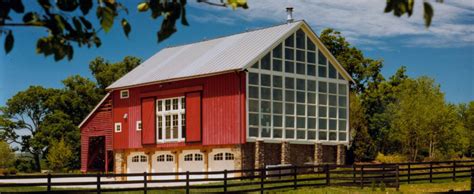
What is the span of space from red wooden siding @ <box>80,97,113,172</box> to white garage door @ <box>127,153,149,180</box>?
2202mm

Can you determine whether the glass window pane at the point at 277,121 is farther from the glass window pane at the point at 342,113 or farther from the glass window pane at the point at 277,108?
the glass window pane at the point at 342,113

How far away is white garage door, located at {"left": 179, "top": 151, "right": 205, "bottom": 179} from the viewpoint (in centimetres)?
3862

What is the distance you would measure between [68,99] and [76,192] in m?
46.5

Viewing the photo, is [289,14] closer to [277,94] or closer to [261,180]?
[277,94]

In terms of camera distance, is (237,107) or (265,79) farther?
(265,79)

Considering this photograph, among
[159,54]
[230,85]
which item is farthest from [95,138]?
[230,85]

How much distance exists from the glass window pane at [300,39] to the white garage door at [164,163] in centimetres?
878

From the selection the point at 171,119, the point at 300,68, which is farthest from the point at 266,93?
the point at 171,119

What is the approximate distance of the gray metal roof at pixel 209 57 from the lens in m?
37.4

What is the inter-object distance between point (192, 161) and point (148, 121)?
377cm

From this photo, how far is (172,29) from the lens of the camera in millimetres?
6301

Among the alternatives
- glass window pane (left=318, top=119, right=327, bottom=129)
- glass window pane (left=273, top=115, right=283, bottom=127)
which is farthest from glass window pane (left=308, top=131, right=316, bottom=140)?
glass window pane (left=273, top=115, right=283, bottom=127)

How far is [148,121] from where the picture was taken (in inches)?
1620

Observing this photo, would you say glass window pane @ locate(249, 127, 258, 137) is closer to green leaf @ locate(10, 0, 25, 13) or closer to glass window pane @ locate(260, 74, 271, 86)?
glass window pane @ locate(260, 74, 271, 86)
